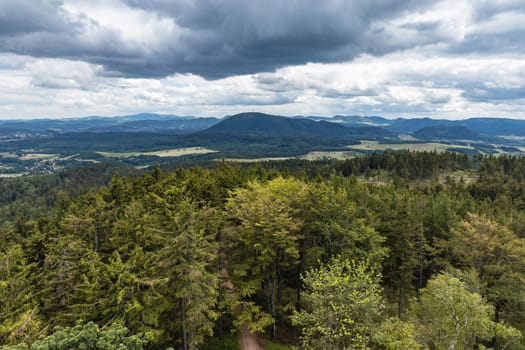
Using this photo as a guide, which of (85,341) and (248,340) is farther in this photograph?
(248,340)

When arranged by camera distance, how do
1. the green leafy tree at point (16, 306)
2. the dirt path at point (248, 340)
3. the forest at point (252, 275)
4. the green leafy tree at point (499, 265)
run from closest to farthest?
the green leafy tree at point (16, 306), the forest at point (252, 275), the dirt path at point (248, 340), the green leafy tree at point (499, 265)

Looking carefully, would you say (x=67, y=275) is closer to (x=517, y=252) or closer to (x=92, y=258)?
(x=92, y=258)

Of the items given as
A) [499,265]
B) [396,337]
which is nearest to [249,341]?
[396,337]

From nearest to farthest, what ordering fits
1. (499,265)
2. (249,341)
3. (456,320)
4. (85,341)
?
(85,341)
(456,320)
(249,341)
(499,265)

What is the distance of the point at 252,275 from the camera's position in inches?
1296

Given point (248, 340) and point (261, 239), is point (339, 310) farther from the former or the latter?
point (248, 340)

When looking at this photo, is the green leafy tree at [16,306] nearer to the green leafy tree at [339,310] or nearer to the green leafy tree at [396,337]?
the green leafy tree at [339,310]

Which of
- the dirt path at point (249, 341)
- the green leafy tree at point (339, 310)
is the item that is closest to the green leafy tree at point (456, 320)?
the green leafy tree at point (339, 310)

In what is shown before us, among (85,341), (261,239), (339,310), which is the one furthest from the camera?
(261,239)

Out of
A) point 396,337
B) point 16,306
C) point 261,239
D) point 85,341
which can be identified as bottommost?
point 396,337

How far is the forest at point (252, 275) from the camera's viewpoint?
65.4 ft

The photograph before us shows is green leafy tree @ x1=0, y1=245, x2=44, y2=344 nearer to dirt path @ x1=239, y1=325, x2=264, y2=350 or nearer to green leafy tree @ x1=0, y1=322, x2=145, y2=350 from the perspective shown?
green leafy tree @ x1=0, y1=322, x2=145, y2=350

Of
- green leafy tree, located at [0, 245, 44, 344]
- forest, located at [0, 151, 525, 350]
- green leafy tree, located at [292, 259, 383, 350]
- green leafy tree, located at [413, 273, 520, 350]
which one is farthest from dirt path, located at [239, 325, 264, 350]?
green leafy tree, located at [0, 245, 44, 344]

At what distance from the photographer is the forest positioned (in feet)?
65.4
